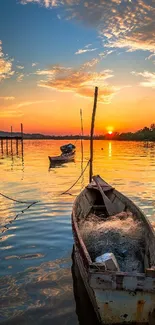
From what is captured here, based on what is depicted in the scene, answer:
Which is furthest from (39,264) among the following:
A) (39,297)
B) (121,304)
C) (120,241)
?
(121,304)

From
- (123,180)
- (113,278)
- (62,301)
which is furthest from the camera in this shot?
(123,180)

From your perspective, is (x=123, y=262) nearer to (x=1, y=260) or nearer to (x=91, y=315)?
(x=91, y=315)

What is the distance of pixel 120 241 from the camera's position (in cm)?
780

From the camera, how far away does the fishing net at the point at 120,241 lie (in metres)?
6.88

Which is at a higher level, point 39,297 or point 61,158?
point 61,158

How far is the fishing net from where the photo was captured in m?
6.88

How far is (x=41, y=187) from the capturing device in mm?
22078

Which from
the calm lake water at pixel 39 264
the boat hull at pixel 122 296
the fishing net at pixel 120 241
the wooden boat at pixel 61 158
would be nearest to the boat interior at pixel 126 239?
the fishing net at pixel 120 241

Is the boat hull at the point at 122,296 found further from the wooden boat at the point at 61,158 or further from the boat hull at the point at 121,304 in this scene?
the wooden boat at the point at 61,158

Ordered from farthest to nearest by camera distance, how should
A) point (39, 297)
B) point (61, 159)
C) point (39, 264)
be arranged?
point (61, 159) < point (39, 264) < point (39, 297)

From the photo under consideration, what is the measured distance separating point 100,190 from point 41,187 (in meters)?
9.40

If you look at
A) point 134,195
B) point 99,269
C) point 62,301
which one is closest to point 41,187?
point 134,195

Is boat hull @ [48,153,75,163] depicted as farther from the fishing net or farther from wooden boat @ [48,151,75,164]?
the fishing net

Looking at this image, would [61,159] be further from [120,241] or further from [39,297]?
[39,297]
